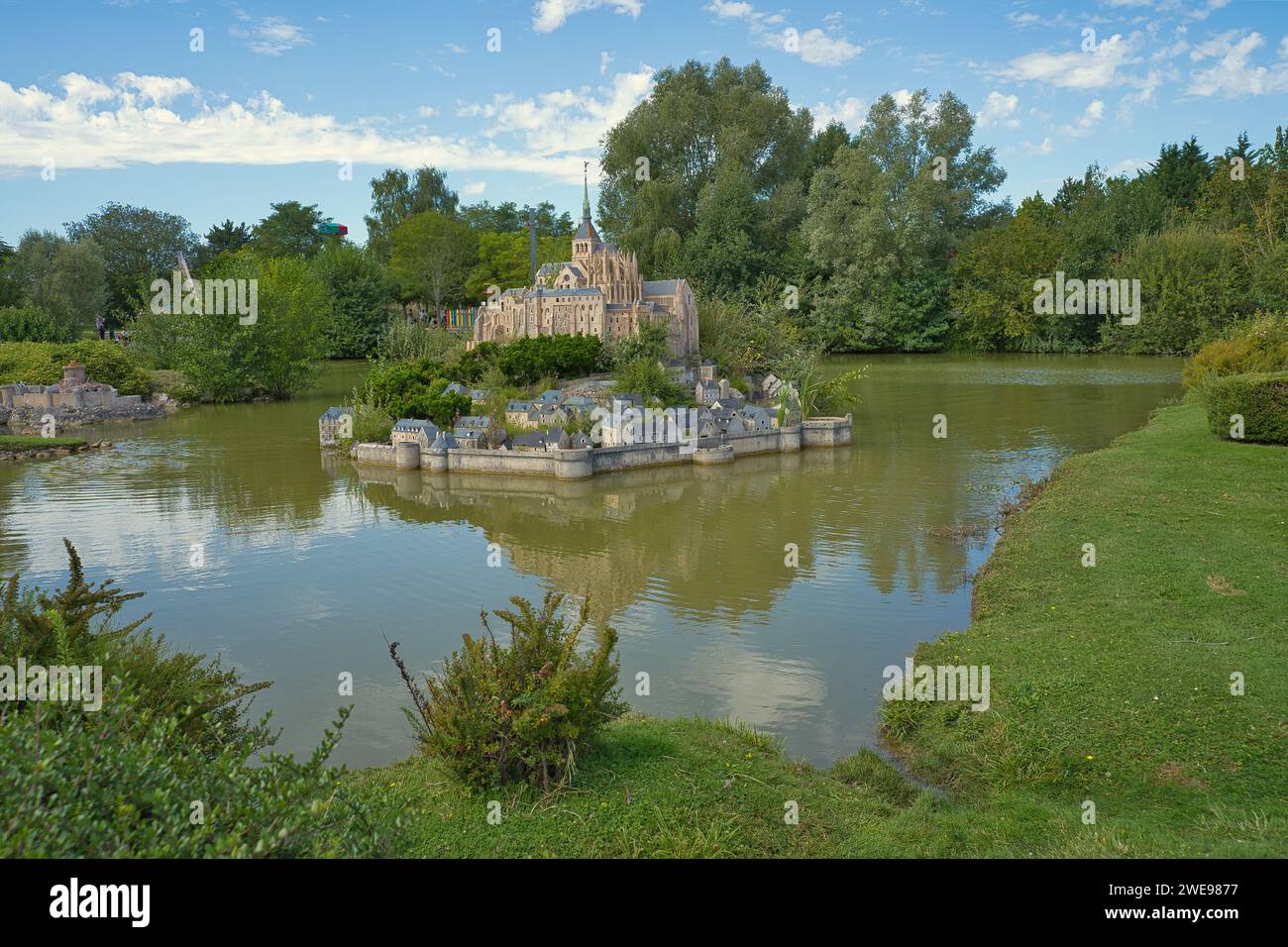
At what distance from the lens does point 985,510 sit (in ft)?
82.9

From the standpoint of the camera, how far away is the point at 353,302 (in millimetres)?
78250

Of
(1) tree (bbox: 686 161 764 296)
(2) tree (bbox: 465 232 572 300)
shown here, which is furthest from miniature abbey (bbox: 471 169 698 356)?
(2) tree (bbox: 465 232 572 300)

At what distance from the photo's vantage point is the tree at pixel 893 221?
225ft

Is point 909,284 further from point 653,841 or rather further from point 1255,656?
point 653,841

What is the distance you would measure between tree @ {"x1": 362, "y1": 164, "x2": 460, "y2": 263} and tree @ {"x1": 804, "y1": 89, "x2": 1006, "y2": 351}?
159 ft

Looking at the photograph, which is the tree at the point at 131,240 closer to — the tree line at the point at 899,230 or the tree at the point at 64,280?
the tree at the point at 64,280

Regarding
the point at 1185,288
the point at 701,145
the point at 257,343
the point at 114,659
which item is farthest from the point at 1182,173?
the point at 114,659

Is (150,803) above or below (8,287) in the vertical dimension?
below

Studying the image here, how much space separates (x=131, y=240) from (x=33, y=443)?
2385 inches

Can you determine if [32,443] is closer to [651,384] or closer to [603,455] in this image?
[603,455]

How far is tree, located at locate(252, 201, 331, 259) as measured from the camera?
10100 cm

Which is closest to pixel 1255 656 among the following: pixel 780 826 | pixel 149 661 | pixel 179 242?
pixel 780 826

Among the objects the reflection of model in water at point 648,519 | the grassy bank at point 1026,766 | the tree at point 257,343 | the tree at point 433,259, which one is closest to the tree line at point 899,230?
the tree at point 433,259
